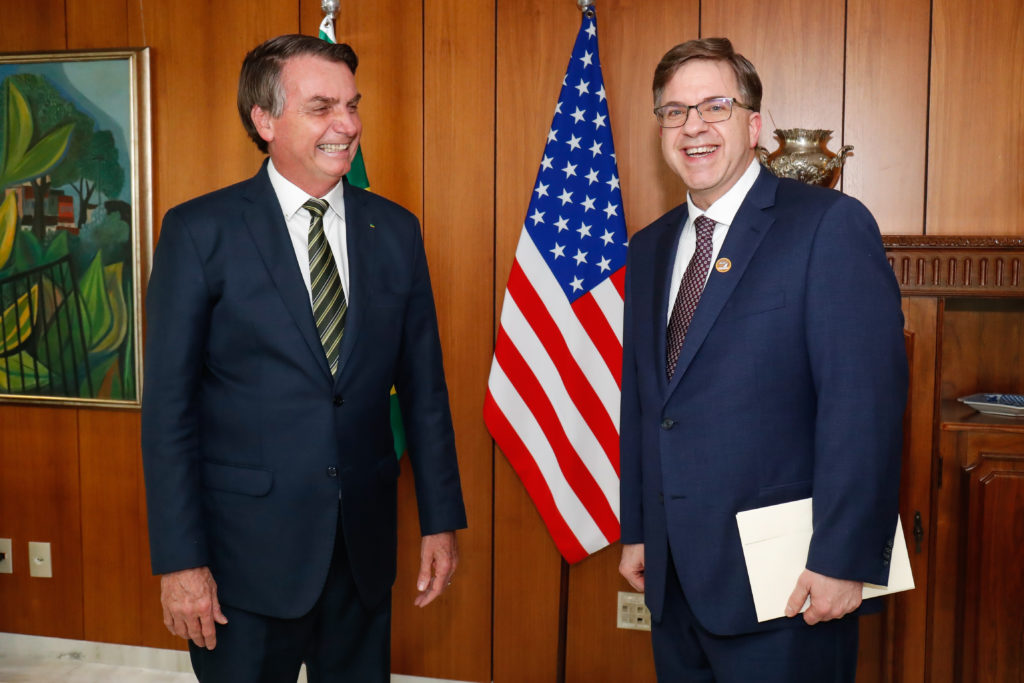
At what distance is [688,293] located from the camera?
1.59 metres

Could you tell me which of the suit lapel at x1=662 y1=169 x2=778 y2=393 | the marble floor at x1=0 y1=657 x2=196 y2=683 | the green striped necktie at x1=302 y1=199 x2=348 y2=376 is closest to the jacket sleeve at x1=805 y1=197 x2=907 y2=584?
the suit lapel at x1=662 y1=169 x2=778 y2=393

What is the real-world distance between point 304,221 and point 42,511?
202cm

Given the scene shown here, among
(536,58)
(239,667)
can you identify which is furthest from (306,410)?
(536,58)

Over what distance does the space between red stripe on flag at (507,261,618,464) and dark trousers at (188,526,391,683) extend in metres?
0.92

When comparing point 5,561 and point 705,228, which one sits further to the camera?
point 5,561

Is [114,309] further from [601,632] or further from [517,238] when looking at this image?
[601,632]

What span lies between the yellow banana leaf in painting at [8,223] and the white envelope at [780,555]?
2.76 metres

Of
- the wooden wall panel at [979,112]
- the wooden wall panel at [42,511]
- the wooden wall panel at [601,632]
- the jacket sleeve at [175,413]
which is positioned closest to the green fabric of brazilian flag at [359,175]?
the wooden wall panel at [601,632]

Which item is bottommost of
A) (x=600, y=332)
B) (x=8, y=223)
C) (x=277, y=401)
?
(x=277, y=401)

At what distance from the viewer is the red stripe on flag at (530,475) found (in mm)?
2553

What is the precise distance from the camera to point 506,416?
2.55 meters

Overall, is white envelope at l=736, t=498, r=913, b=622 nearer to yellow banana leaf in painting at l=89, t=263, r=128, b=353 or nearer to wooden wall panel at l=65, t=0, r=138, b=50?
yellow banana leaf in painting at l=89, t=263, r=128, b=353

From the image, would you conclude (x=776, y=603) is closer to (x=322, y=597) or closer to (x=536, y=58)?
(x=322, y=597)

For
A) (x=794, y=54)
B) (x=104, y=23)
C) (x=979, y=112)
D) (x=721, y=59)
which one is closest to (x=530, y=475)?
(x=721, y=59)
